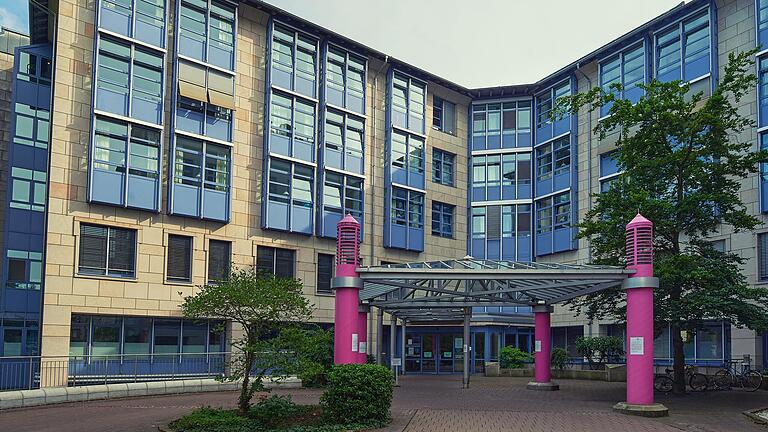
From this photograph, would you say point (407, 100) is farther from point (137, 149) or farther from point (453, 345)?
point (137, 149)

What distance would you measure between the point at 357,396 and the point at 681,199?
1220 cm

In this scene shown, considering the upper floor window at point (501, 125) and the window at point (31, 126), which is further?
the upper floor window at point (501, 125)

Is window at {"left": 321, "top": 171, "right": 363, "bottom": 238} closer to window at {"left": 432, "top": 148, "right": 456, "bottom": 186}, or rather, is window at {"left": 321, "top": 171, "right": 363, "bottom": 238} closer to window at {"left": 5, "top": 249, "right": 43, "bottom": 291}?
window at {"left": 432, "top": 148, "right": 456, "bottom": 186}

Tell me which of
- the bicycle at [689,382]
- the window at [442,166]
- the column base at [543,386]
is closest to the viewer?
the bicycle at [689,382]

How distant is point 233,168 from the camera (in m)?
33.2

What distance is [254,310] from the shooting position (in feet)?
57.7

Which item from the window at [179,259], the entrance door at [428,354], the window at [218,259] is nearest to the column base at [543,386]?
the window at [218,259]

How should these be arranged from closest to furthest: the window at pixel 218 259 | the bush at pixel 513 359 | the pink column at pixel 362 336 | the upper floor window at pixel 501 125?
the pink column at pixel 362 336, the window at pixel 218 259, the bush at pixel 513 359, the upper floor window at pixel 501 125

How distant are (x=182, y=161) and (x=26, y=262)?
6.62 m

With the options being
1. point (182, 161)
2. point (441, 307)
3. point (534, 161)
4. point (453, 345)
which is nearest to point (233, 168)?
point (182, 161)

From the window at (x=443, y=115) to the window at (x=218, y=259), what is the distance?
14441mm

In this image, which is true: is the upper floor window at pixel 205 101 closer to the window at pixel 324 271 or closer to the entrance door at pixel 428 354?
the window at pixel 324 271

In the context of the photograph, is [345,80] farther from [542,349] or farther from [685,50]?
[542,349]

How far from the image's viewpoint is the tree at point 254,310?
56.6 ft
